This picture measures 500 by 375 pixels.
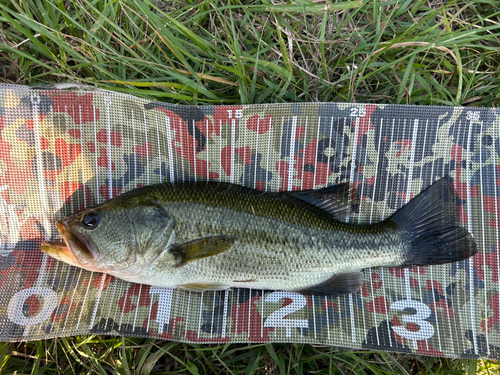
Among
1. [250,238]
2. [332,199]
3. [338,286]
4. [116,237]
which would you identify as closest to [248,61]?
[332,199]

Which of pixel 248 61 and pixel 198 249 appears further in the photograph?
pixel 248 61

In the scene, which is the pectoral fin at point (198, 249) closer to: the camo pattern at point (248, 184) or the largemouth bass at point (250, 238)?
the largemouth bass at point (250, 238)

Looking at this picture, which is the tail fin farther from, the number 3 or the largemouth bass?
the number 3

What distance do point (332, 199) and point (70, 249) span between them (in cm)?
197

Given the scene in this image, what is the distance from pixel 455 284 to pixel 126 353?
2.72 m

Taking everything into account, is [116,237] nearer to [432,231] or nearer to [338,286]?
[338,286]

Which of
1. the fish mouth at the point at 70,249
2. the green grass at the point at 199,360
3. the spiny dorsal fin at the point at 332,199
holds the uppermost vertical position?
the spiny dorsal fin at the point at 332,199

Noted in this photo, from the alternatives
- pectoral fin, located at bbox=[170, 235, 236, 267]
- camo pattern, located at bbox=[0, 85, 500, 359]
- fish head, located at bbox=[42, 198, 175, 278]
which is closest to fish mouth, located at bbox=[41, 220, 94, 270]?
fish head, located at bbox=[42, 198, 175, 278]

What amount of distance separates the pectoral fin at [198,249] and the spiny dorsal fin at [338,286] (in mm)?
758

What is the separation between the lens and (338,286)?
97.0 inches

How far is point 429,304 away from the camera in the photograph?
2580 mm

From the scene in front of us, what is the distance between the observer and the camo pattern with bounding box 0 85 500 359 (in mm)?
2506

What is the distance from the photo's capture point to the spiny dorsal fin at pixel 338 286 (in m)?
2.46

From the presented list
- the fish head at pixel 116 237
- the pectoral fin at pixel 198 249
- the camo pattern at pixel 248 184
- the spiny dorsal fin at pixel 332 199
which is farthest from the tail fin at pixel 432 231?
the fish head at pixel 116 237
